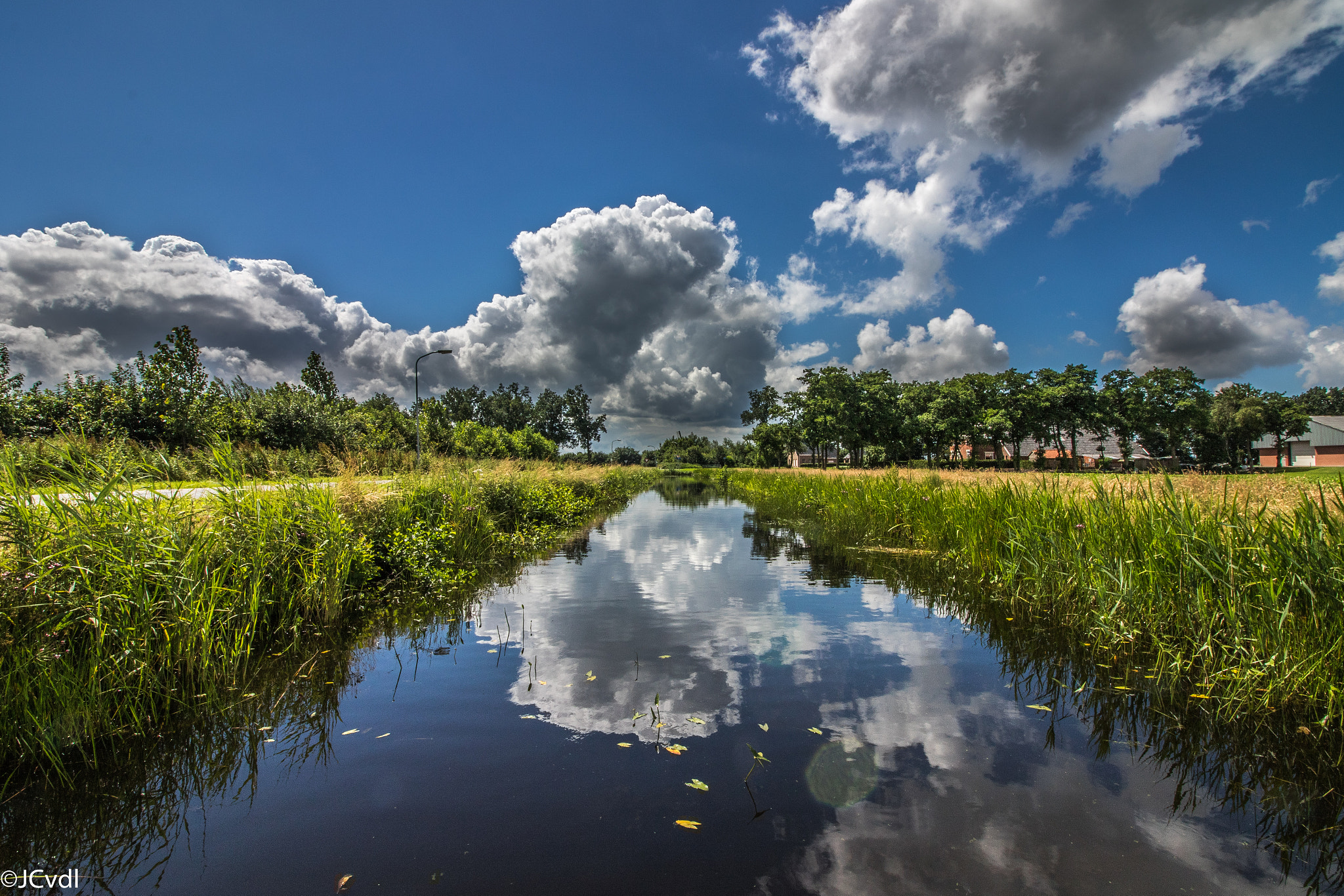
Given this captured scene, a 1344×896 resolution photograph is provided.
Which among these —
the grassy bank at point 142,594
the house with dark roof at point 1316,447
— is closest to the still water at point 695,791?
the grassy bank at point 142,594

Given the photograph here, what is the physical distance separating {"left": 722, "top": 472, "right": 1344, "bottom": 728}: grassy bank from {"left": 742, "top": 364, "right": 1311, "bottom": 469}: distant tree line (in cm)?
3436

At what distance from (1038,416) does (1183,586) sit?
4828 cm

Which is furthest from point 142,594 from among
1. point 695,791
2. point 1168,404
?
point 1168,404

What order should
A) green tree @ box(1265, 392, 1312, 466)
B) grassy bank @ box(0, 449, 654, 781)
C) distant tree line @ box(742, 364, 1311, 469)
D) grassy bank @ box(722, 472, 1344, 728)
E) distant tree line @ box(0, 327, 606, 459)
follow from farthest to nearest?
green tree @ box(1265, 392, 1312, 466) → distant tree line @ box(742, 364, 1311, 469) → distant tree line @ box(0, 327, 606, 459) → grassy bank @ box(722, 472, 1344, 728) → grassy bank @ box(0, 449, 654, 781)

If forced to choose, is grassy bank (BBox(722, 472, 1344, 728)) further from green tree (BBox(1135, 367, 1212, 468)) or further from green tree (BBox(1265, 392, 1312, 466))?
green tree (BBox(1265, 392, 1312, 466))

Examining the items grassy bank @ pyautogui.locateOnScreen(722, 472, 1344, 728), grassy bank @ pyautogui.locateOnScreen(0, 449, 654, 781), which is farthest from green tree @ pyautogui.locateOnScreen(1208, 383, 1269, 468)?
grassy bank @ pyautogui.locateOnScreen(0, 449, 654, 781)

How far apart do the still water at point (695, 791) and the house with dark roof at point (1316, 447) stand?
290ft

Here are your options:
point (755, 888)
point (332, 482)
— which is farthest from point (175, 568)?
point (755, 888)

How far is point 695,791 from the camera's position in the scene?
11.9 feet

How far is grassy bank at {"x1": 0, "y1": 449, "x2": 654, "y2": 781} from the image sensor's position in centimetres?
369

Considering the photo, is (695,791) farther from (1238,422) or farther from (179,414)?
(1238,422)

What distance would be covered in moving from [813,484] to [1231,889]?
73.2 ft

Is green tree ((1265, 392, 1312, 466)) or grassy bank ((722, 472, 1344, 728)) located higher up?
green tree ((1265, 392, 1312, 466))

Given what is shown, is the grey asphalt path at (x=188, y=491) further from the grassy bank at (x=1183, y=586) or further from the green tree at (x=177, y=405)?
the green tree at (x=177, y=405)
